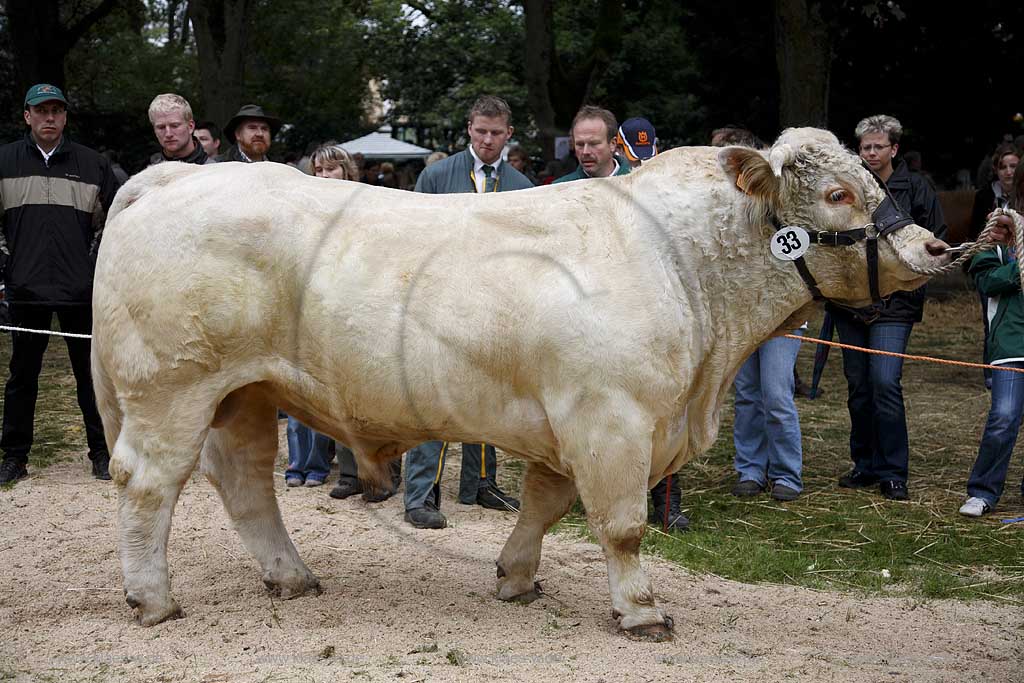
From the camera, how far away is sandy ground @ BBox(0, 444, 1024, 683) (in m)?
4.34

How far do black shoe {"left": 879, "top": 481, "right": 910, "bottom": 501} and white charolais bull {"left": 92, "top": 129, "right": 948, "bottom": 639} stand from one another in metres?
3.15

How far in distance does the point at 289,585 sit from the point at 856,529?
3409 millimetres

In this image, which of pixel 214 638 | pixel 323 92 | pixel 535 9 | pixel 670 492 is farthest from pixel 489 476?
pixel 323 92

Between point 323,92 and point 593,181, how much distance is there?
3621 cm

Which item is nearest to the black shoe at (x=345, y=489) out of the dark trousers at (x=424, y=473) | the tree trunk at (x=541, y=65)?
the dark trousers at (x=424, y=473)

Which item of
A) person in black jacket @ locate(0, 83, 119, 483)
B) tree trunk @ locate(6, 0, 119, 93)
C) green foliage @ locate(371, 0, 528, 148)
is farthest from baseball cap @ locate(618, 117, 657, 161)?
green foliage @ locate(371, 0, 528, 148)

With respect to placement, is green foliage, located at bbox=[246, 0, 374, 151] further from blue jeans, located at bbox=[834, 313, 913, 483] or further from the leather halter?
the leather halter

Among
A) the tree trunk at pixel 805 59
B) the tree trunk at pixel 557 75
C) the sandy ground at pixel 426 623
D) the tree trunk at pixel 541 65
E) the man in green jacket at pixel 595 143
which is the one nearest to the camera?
the sandy ground at pixel 426 623

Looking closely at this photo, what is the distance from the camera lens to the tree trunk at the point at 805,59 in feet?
47.5

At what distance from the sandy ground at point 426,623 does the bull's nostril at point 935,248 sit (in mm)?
1642

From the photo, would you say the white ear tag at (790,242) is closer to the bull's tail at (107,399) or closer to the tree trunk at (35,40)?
the bull's tail at (107,399)

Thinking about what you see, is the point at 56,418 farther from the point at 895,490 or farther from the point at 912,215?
the point at 912,215

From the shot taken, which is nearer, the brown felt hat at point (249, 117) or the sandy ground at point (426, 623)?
the sandy ground at point (426, 623)

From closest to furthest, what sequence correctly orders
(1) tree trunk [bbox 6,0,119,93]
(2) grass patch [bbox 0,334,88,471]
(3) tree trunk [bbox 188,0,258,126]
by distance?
(2) grass patch [bbox 0,334,88,471]
(3) tree trunk [bbox 188,0,258,126]
(1) tree trunk [bbox 6,0,119,93]
